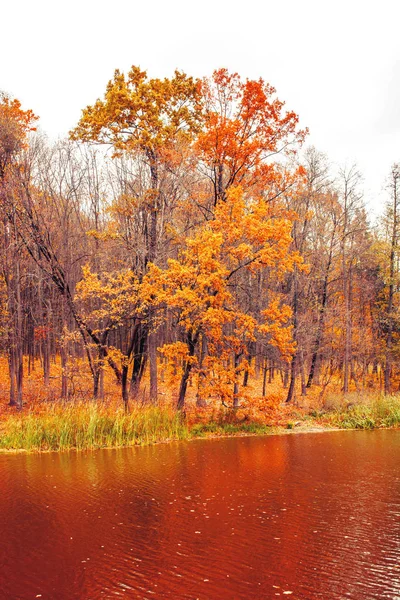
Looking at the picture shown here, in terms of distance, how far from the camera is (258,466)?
12.8 m

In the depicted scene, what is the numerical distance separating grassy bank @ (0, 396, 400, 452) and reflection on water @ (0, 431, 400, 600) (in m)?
1.55

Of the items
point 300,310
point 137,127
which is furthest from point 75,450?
point 300,310

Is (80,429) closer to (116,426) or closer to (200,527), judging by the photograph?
(116,426)

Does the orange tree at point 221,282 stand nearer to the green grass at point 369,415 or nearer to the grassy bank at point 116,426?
the grassy bank at point 116,426

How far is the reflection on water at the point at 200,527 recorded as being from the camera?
19.0 ft

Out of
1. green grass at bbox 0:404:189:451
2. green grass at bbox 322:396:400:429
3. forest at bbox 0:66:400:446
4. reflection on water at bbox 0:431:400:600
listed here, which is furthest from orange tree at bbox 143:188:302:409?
reflection on water at bbox 0:431:400:600

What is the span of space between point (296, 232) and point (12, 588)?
1016 inches

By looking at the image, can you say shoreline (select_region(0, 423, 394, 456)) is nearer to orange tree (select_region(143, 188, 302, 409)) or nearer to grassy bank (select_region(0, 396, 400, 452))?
grassy bank (select_region(0, 396, 400, 452))

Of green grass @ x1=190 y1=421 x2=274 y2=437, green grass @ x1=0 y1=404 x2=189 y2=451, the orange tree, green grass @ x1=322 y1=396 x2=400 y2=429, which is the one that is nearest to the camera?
green grass @ x1=0 y1=404 x2=189 y2=451

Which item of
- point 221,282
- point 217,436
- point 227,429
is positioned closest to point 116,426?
point 217,436

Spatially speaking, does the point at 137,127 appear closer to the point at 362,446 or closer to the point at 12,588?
the point at 362,446

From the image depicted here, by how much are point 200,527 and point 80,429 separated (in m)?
8.83

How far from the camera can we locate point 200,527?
7.84m

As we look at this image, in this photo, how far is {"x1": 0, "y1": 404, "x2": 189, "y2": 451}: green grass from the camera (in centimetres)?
1549
